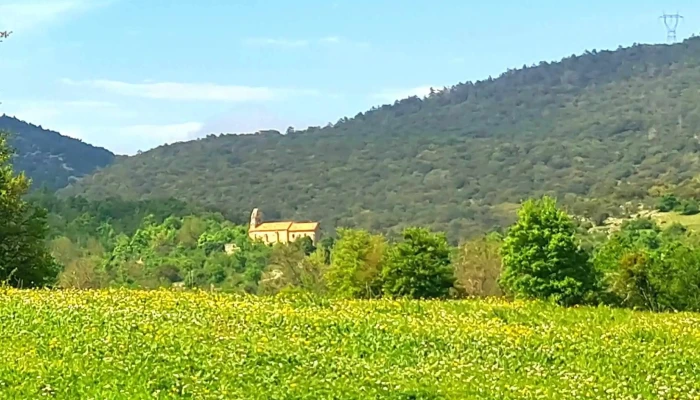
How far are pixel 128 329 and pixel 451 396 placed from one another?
653 cm

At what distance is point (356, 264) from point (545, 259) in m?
12.9

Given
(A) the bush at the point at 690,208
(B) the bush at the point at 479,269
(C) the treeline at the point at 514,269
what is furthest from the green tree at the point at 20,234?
(A) the bush at the point at 690,208

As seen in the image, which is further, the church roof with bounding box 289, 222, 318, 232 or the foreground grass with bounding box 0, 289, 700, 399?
the church roof with bounding box 289, 222, 318, 232

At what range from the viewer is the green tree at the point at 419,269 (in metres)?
46.4

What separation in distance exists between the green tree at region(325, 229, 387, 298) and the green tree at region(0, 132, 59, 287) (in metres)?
15.9

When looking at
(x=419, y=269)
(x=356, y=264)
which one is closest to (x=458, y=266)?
(x=356, y=264)

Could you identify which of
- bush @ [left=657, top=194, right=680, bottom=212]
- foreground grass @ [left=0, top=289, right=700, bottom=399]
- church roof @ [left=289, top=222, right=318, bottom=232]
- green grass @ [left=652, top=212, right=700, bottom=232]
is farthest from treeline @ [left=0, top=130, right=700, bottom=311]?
church roof @ [left=289, top=222, right=318, bottom=232]

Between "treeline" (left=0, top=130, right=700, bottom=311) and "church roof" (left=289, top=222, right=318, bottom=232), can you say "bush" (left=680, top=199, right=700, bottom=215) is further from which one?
"church roof" (left=289, top=222, right=318, bottom=232)

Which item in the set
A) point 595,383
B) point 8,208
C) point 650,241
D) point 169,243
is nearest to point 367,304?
point 595,383

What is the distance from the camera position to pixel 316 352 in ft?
52.1

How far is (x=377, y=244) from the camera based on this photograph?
62500mm

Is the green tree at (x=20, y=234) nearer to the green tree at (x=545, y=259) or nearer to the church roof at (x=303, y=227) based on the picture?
the green tree at (x=545, y=259)

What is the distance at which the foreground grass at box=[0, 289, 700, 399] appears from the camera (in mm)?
12727

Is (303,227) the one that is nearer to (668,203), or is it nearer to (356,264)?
(668,203)
